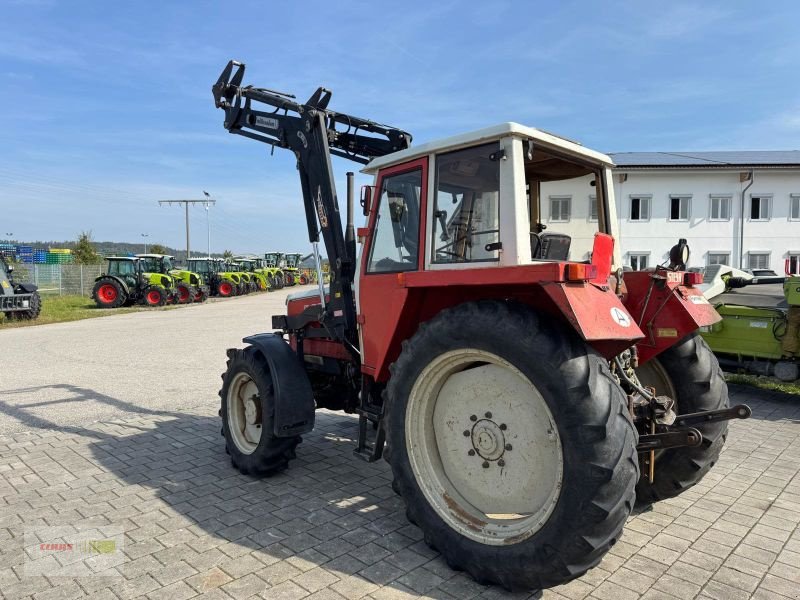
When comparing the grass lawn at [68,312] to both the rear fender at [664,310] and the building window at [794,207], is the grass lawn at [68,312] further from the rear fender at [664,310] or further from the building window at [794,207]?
the building window at [794,207]

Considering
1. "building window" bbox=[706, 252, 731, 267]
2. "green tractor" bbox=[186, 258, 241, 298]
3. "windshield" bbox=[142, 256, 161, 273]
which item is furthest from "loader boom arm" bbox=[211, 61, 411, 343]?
"building window" bbox=[706, 252, 731, 267]

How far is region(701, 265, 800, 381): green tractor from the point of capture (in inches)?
274

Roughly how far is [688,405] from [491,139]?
2.29 meters

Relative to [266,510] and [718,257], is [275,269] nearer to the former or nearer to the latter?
[718,257]

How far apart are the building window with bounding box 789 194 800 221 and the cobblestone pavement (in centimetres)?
3014

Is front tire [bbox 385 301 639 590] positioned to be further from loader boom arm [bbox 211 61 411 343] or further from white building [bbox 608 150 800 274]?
white building [bbox 608 150 800 274]

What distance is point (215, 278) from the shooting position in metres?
31.2

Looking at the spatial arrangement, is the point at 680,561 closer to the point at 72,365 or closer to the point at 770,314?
the point at 770,314

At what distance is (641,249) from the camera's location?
1212 inches

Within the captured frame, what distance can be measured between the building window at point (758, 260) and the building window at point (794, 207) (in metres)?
2.30

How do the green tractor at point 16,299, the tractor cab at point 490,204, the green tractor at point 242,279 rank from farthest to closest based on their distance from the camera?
the green tractor at point 242,279 → the green tractor at point 16,299 → the tractor cab at point 490,204

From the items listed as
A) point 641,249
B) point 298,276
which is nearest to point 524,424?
point 641,249

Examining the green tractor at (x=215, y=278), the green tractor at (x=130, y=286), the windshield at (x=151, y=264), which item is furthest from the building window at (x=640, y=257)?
the windshield at (x=151, y=264)

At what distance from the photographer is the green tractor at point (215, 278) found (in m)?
30.8
